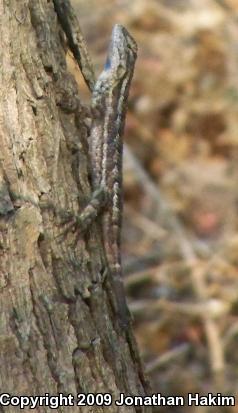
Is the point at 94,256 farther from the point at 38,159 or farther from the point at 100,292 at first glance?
the point at 38,159

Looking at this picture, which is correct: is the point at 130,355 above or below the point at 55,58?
below

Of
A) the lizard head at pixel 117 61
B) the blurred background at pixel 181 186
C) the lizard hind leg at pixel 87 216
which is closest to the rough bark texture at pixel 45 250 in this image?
the lizard hind leg at pixel 87 216

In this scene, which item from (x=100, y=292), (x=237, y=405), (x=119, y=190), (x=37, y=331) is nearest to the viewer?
(x=37, y=331)

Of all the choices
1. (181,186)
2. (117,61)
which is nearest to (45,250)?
(117,61)

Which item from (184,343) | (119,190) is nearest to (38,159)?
(119,190)

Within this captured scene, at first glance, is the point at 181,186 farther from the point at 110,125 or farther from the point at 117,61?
the point at 110,125

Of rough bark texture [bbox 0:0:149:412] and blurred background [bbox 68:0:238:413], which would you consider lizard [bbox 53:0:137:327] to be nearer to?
rough bark texture [bbox 0:0:149:412]
